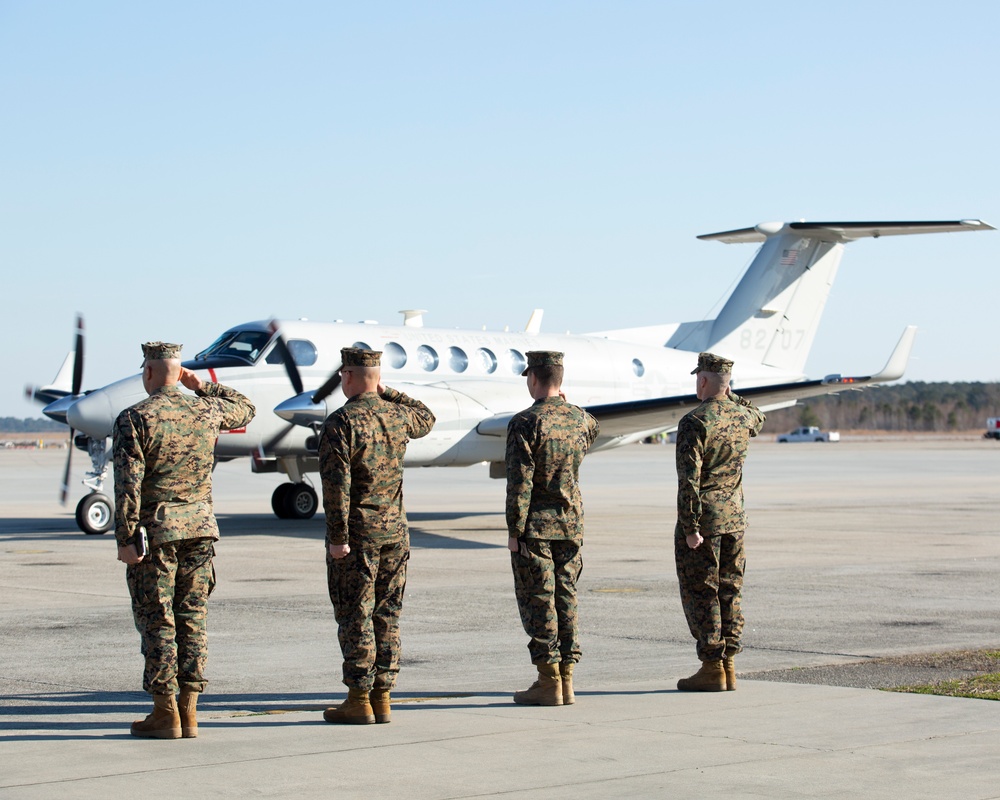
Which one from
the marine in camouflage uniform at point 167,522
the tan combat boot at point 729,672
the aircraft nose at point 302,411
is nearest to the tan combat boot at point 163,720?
the marine in camouflage uniform at point 167,522

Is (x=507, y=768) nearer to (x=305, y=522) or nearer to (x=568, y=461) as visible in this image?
(x=568, y=461)

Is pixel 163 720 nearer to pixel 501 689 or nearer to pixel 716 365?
pixel 501 689

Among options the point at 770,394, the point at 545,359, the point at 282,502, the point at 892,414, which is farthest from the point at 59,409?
the point at 892,414

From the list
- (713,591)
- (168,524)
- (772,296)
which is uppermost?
(772,296)

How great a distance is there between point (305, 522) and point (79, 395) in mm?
4674

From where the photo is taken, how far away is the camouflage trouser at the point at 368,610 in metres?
6.99

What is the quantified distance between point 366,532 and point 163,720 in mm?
1414

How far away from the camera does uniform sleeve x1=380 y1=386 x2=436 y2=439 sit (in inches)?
291

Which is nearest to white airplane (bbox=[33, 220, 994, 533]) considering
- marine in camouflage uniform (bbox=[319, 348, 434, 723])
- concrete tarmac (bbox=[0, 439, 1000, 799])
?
concrete tarmac (bbox=[0, 439, 1000, 799])

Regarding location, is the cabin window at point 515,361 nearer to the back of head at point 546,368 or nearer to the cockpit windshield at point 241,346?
the cockpit windshield at point 241,346

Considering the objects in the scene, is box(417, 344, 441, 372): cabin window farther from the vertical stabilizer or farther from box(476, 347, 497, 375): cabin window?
the vertical stabilizer

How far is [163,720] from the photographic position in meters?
6.64

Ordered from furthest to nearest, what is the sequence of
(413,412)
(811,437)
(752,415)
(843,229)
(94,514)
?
1. (811,437)
2. (843,229)
3. (94,514)
4. (752,415)
5. (413,412)

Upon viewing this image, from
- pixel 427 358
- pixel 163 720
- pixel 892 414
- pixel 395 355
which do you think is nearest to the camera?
pixel 163 720
